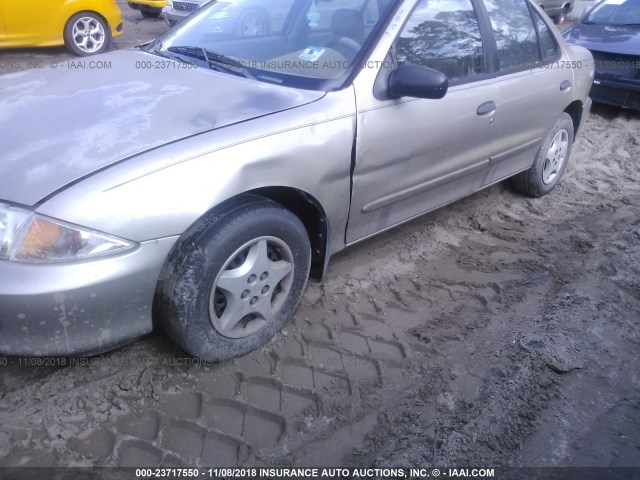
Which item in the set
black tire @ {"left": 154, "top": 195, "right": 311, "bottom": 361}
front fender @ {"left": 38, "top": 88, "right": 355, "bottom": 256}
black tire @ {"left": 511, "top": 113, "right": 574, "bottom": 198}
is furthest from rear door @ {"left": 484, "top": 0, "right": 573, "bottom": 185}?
black tire @ {"left": 154, "top": 195, "right": 311, "bottom": 361}

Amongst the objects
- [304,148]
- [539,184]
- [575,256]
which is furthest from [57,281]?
[539,184]

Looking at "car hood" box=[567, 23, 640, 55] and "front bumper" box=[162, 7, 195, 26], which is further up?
"front bumper" box=[162, 7, 195, 26]

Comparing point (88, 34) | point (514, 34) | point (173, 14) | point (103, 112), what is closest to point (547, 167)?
point (514, 34)

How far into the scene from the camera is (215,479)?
202cm

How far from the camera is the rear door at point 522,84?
3.59 meters

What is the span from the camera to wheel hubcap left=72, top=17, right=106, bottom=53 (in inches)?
309

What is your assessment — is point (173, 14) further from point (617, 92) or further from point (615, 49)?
point (617, 92)

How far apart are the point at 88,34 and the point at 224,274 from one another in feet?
23.3

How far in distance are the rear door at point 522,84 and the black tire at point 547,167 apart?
0.13 metres

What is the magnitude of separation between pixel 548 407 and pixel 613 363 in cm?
56

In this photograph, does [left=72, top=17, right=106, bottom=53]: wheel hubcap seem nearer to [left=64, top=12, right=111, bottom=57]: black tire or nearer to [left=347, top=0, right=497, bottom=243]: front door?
[left=64, top=12, right=111, bottom=57]: black tire

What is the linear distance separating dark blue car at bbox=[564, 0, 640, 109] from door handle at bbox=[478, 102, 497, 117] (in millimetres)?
4247

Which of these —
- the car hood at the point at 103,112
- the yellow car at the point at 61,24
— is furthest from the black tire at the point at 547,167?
the yellow car at the point at 61,24

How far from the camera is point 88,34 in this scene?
7977 mm
